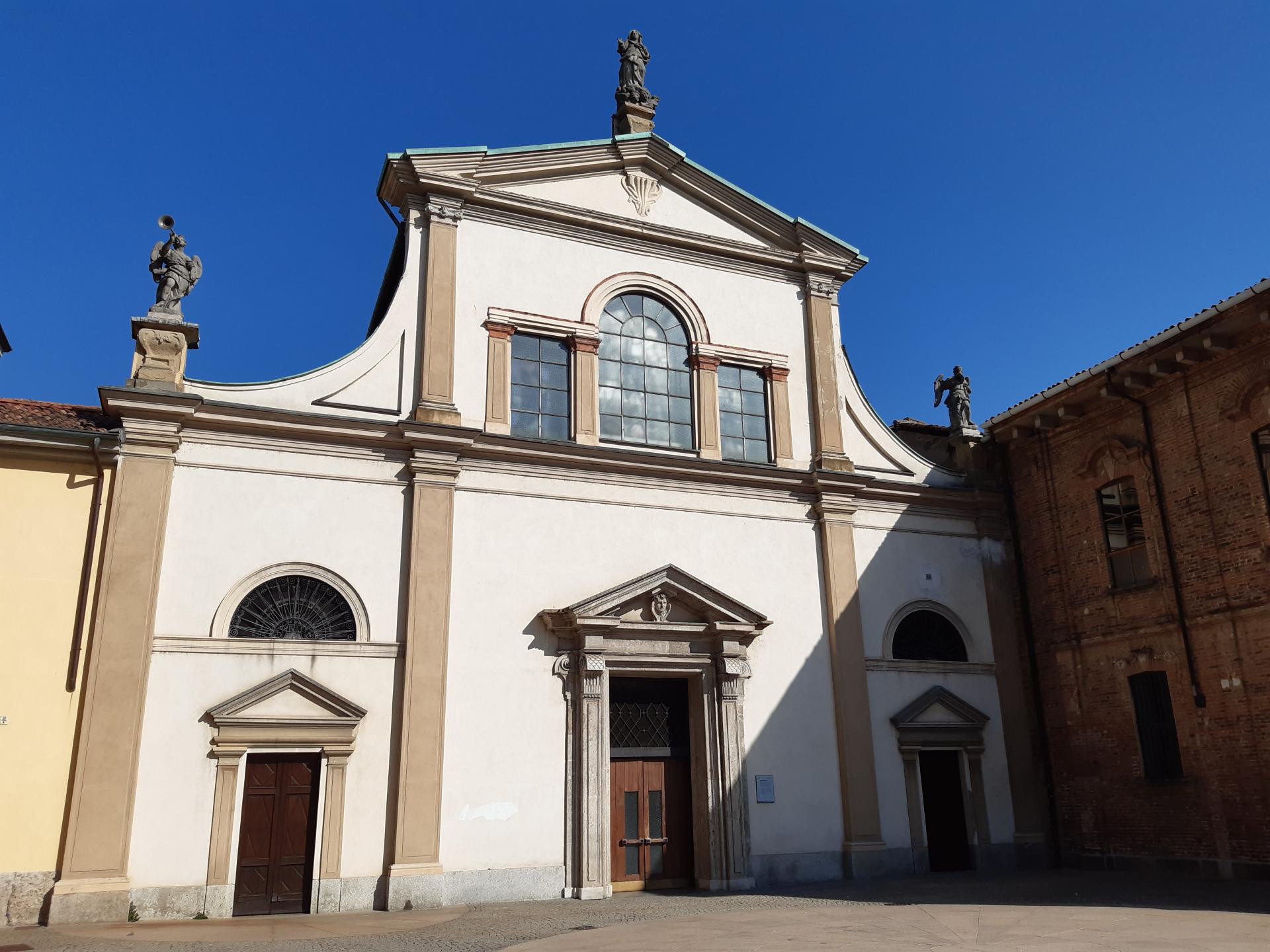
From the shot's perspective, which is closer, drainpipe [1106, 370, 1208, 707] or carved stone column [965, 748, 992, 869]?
drainpipe [1106, 370, 1208, 707]

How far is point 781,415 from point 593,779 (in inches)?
278

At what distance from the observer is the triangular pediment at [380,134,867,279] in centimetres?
1622

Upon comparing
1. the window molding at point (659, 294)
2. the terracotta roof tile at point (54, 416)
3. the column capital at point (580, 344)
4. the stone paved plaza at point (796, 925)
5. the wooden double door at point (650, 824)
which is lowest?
the stone paved plaza at point (796, 925)

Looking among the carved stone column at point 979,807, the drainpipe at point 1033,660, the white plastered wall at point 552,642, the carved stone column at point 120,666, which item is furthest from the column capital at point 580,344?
the carved stone column at point 979,807

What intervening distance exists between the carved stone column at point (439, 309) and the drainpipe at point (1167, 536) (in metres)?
10.3

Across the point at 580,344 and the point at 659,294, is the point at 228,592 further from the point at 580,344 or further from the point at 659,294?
the point at 659,294

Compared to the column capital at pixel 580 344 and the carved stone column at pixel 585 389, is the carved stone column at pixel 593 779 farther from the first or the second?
the column capital at pixel 580 344

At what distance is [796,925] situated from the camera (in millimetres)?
10734

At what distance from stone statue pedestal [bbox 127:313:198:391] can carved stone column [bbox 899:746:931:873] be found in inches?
494

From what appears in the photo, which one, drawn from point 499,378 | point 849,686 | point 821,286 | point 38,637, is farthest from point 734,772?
point 38,637

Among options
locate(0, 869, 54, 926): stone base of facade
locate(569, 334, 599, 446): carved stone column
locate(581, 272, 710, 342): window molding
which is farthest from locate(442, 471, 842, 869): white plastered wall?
locate(0, 869, 54, 926): stone base of facade

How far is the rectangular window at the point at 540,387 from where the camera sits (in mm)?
16000

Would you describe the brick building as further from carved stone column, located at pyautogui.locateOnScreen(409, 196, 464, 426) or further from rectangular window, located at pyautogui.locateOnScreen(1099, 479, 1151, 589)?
carved stone column, located at pyautogui.locateOnScreen(409, 196, 464, 426)

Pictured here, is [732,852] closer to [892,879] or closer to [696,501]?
[892,879]
